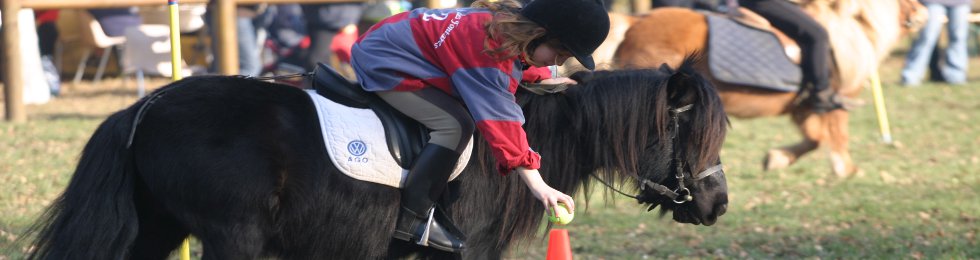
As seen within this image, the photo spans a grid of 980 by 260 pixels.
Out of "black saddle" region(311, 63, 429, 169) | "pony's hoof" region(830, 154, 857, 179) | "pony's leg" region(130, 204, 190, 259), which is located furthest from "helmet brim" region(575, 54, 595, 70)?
"pony's hoof" region(830, 154, 857, 179)

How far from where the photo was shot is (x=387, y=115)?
390 centimetres

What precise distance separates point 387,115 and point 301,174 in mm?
389

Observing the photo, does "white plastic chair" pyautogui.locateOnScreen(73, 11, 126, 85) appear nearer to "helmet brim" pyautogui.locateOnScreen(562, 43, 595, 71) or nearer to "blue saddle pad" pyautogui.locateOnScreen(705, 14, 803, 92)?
"blue saddle pad" pyautogui.locateOnScreen(705, 14, 803, 92)

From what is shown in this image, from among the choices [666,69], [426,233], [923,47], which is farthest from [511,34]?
[923,47]

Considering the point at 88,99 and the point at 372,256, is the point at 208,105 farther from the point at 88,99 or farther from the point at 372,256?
the point at 88,99

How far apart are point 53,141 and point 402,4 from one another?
15.8 feet

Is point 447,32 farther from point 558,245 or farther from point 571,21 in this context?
point 558,245

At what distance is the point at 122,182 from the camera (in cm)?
346

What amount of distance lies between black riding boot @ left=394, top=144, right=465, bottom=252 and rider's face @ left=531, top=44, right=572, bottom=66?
1.30 feet

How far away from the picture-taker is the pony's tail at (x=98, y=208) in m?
3.41

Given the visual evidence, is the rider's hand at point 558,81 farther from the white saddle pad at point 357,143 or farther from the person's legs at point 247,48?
the person's legs at point 247,48

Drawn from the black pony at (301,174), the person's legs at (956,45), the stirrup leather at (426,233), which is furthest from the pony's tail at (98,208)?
the person's legs at (956,45)

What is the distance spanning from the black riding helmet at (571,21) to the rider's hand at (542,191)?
1.27 feet

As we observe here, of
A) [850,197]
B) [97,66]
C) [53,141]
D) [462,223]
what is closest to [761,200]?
[850,197]
